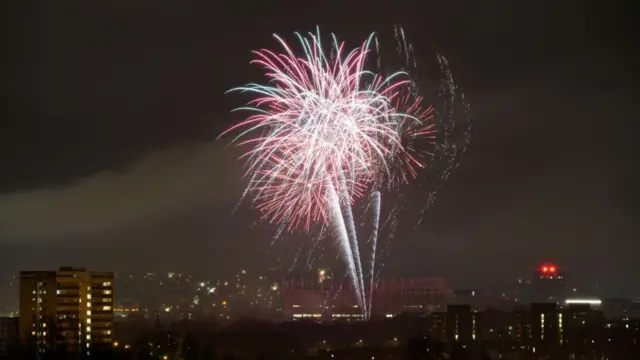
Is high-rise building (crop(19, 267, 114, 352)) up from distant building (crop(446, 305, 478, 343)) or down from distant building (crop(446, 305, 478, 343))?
up

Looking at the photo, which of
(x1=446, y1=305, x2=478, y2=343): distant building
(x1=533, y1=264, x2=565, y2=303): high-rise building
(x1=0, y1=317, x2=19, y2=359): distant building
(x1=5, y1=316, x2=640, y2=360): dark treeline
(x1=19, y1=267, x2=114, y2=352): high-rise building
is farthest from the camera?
(x1=533, y1=264, x2=565, y2=303): high-rise building

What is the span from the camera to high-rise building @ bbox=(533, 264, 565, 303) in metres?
53.0

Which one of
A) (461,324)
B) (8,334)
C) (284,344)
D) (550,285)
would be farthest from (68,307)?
(550,285)

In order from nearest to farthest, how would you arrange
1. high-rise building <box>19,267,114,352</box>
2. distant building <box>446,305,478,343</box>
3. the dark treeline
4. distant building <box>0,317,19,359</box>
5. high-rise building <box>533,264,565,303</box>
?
distant building <box>0,317,19,359</box>
the dark treeline
high-rise building <box>19,267,114,352</box>
distant building <box>446,305,478,343</box>
high-rise building <box>533,264,565,303</box>

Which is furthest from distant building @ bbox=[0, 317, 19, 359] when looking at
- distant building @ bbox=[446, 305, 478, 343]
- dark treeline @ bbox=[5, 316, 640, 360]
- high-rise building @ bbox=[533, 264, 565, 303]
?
high-rise building @ bbox=[533, 264, 565, 303]

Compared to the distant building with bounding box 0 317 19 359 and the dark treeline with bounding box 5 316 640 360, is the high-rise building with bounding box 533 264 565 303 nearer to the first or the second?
the dark treeline with bounding box 5 316 640 360

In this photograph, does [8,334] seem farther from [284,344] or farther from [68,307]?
[284,344]

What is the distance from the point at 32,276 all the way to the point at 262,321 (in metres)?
8.89

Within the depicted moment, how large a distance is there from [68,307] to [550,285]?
31276 mm

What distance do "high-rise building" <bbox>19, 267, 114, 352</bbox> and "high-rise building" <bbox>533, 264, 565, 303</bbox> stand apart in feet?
96.9

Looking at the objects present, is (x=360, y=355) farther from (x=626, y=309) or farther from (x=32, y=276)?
(x=626, y=309)

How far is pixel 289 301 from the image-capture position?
3981 centimetres

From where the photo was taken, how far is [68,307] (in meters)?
27.5

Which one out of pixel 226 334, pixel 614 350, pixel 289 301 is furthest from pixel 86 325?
pixel 614 350
